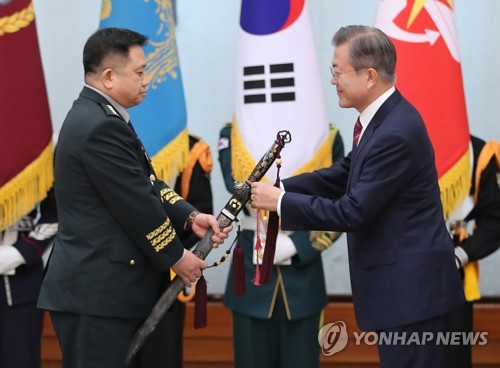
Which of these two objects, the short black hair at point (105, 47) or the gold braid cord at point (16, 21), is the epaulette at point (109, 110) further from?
the gold braid cord at point (16, 21)

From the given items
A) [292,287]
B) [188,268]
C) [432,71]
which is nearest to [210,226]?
[188,268]

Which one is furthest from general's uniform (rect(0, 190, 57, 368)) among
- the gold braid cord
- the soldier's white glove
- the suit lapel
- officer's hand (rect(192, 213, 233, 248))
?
the suit lapel

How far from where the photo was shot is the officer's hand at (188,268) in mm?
2570

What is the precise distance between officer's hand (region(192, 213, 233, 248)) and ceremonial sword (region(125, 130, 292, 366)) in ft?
0.05

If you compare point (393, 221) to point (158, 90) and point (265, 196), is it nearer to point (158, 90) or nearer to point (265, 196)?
point (265, 196)

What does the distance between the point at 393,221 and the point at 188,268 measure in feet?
2.14

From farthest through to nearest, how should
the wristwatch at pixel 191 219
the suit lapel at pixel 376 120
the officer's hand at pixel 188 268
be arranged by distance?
the wristwatch at pixel 191 219, the officer's hand at pixel 188 268, the suit lapel at pixel 376 120

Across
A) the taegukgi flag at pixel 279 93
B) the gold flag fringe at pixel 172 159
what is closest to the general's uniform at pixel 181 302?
the gold flag fringe at pixel 172 159

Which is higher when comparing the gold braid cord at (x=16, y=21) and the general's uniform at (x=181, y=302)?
the gold braid cord at (x=16, y=21)

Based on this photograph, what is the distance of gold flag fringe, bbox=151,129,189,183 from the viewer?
→ 3396 millimetres

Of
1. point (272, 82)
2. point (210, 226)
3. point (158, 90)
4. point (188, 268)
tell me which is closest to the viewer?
point (188, 268)

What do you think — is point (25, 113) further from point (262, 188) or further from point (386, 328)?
point (386, 328)

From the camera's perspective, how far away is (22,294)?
331cm

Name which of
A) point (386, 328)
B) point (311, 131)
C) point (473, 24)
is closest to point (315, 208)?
point (386, 328)
